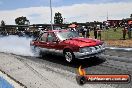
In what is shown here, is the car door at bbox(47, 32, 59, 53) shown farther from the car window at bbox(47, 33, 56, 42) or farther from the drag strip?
the drag strip

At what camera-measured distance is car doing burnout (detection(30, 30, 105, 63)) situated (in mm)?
11070

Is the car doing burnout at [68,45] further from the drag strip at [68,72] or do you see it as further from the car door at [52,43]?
the drag strip at [68,72]

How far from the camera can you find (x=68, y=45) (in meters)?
11.7

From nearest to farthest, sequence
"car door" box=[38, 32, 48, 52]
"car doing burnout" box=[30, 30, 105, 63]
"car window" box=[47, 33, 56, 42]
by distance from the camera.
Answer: "car doing burnout" box=[30, 30, 105, 63] < "car window" box=[47, 33, 56, 42] < "car door" box=[38, 32, 48, 52]

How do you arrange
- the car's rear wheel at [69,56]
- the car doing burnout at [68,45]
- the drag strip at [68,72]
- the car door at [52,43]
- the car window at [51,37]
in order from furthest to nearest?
1. the car window at [51,37]
2. the car door at [52,43]
3. the car's rear wheel at [69,56]
4. the car doing burnout at [68,45]
5. the drag strip at [68,72]

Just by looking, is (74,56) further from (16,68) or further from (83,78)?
(83,78)

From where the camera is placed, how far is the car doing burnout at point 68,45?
36.3ft

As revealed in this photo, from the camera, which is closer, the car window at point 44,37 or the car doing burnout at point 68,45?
the car doing burnout at point 68,45


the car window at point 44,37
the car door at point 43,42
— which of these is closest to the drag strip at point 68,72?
the car door at point 43,42

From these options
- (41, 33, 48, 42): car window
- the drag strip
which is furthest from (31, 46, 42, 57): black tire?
the drag strip

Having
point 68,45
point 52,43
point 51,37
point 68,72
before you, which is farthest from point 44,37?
point 68,72

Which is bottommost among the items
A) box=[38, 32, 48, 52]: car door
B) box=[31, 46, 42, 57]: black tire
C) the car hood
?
box=[31, 46, 42, 57]: black tire

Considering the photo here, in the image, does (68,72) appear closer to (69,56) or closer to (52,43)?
(69,56)

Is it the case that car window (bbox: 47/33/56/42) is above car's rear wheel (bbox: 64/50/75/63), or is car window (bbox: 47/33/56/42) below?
above
